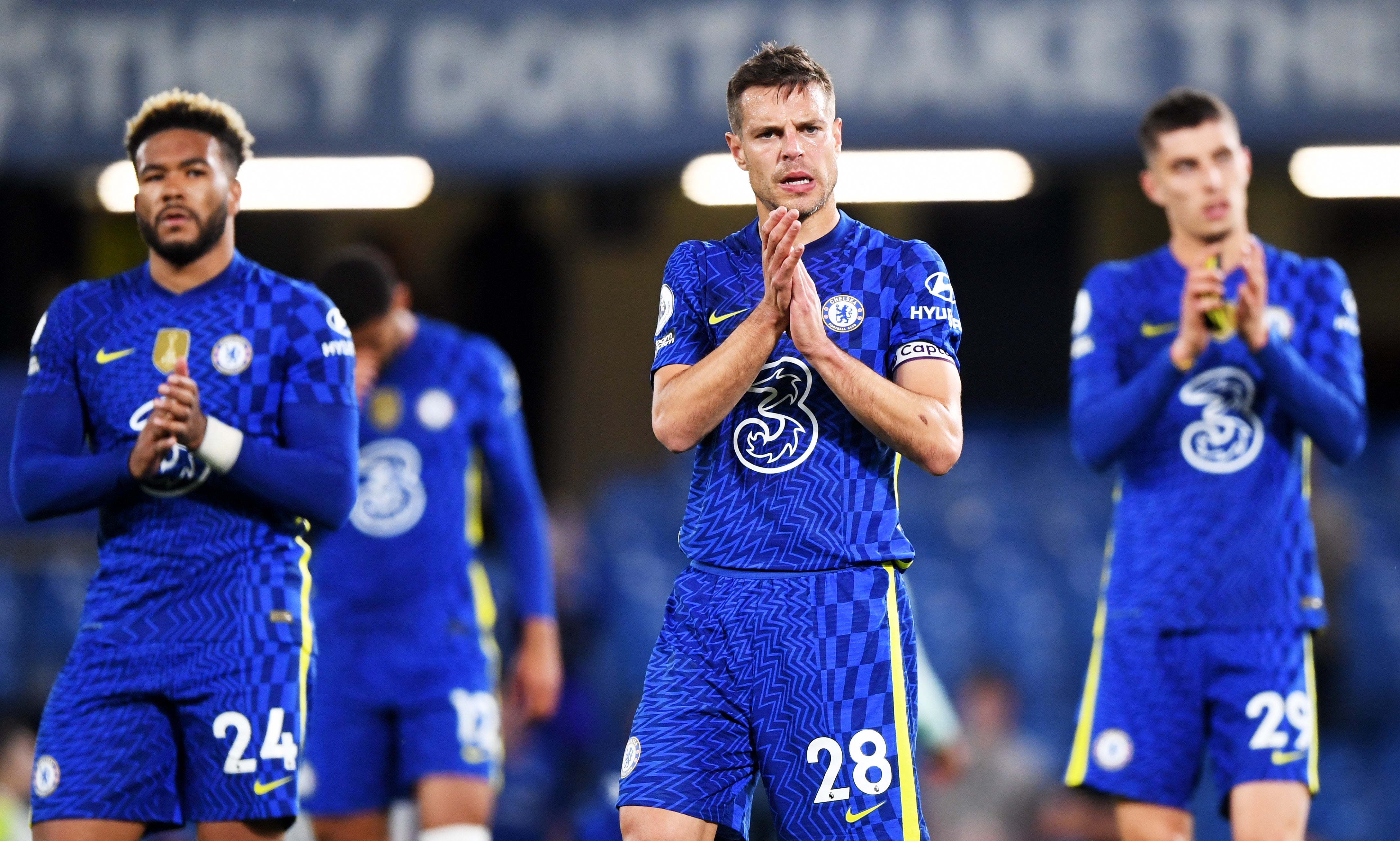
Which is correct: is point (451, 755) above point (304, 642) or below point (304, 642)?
below

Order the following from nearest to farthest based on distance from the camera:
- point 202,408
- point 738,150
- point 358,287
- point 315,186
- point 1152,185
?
point 738,150
point 202,408
point 1152,185
point 358,287
point 315,186

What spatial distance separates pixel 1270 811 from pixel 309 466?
8.41 feet

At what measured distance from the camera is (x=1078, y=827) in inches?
321

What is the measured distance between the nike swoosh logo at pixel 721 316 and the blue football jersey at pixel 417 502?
2107 mm

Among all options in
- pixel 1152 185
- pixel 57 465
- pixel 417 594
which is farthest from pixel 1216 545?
pixel 57 465

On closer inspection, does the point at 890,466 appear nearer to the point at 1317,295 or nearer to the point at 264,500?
the point at 264,500

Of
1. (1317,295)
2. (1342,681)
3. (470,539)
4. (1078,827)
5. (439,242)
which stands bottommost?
(1078,827)

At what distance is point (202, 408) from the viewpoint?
398 centimetres

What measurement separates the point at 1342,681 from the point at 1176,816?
17.1 feet

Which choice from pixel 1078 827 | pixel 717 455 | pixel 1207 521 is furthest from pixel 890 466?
pixel 1078 827

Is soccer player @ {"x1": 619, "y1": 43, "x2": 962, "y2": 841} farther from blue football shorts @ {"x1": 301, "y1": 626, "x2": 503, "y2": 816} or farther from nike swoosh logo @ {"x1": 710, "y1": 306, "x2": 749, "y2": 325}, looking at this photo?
blue football shorts @ {"x1": 301, "y1": 626, "x2": 503, "y2": 816}

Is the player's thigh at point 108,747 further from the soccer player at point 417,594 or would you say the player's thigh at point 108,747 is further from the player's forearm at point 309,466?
the soccer player at point 417,594

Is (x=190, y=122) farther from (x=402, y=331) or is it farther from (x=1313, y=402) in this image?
(x=1313, y=402)

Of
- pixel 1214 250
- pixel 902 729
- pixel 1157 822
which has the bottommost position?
pixel 1157 822
